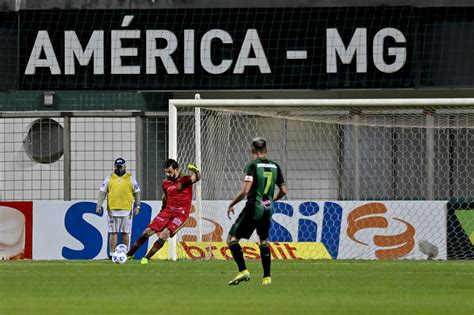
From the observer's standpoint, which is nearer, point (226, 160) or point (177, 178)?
point (177, 178)

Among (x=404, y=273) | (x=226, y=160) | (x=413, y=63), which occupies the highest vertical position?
(x=413, y=63)

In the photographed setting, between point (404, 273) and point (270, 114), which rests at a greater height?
point (270, 114)

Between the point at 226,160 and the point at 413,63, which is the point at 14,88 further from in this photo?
the point at 413,63

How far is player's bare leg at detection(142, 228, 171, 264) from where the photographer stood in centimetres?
2319

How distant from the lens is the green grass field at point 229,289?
43.0ft

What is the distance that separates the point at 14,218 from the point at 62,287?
10.8 metres

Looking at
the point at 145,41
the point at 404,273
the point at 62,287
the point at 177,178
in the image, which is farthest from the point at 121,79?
the point at 62,287

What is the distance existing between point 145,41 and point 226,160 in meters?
3.37

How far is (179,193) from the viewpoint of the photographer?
23922mm

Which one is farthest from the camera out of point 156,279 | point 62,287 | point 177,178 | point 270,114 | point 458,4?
point 458,4

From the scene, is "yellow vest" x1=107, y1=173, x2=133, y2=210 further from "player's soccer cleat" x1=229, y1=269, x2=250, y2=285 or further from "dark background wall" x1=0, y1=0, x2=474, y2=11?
"player's soccer cleat" x1=229, y1=269, x2=250, y2=285

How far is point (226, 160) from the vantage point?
2750 cm

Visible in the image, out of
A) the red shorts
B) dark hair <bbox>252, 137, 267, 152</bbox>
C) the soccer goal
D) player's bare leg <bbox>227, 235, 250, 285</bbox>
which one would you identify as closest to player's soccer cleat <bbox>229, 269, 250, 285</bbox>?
player's bare leg <bbox>227, 235, 250, 285</bbox>

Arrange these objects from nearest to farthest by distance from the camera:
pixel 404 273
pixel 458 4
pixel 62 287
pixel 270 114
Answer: pixel 62 287 → pixel 404 273 → pixel 270 114 → pixel 458 4
